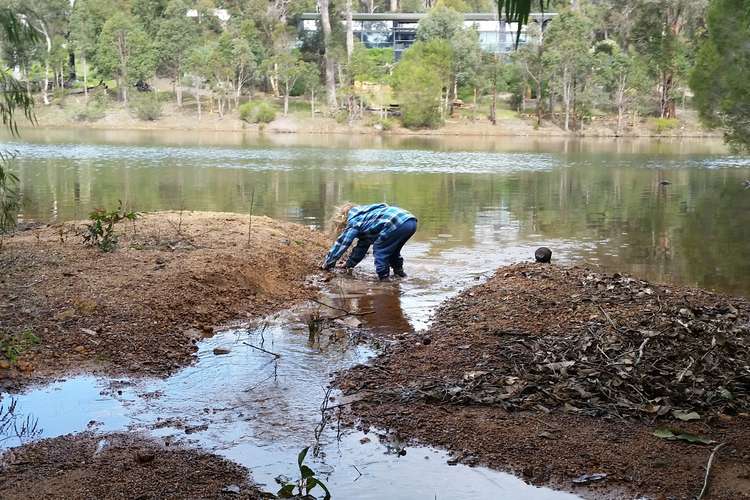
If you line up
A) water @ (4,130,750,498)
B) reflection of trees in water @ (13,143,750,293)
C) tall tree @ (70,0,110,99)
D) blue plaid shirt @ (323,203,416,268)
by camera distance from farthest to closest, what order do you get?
tall tree @ (70,0,110,99) < reflection of trees in water @ (13,143,750,293) < blue plaid shirt @ (323,203,416,268) < water @ (4,130,750,498)

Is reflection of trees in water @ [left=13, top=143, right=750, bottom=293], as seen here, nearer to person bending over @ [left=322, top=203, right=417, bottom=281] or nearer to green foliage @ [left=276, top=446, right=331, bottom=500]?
person bending over @ [left=322, top=203, right=417, bottom=281]

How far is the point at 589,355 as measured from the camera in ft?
21.5


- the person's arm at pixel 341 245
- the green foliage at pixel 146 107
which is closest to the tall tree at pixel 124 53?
the green foliage at pixel 146 107

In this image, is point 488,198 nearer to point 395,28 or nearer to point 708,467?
point 708,467

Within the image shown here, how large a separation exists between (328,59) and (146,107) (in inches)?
624

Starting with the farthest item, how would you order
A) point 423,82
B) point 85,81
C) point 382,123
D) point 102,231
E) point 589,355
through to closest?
point 85,81 → point 382,123 → point 423,82 → point 102,231 → point 589,355

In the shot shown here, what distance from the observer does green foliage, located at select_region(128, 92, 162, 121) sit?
64875 millimetres

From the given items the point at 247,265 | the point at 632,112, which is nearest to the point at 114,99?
the point at 632,112

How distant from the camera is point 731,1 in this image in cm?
2658

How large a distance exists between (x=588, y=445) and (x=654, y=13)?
2734 inches

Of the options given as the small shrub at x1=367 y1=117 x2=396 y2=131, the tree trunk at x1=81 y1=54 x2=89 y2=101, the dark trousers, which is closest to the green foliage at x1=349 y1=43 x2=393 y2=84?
the small shrub at x1=367 y1=117 x2=396 y2=131

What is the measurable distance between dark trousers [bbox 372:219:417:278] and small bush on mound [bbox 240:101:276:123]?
55.3 metres

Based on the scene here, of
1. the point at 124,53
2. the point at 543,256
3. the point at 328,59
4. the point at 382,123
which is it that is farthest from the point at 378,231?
the point at 124,53

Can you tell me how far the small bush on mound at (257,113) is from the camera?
6425 centimetres
